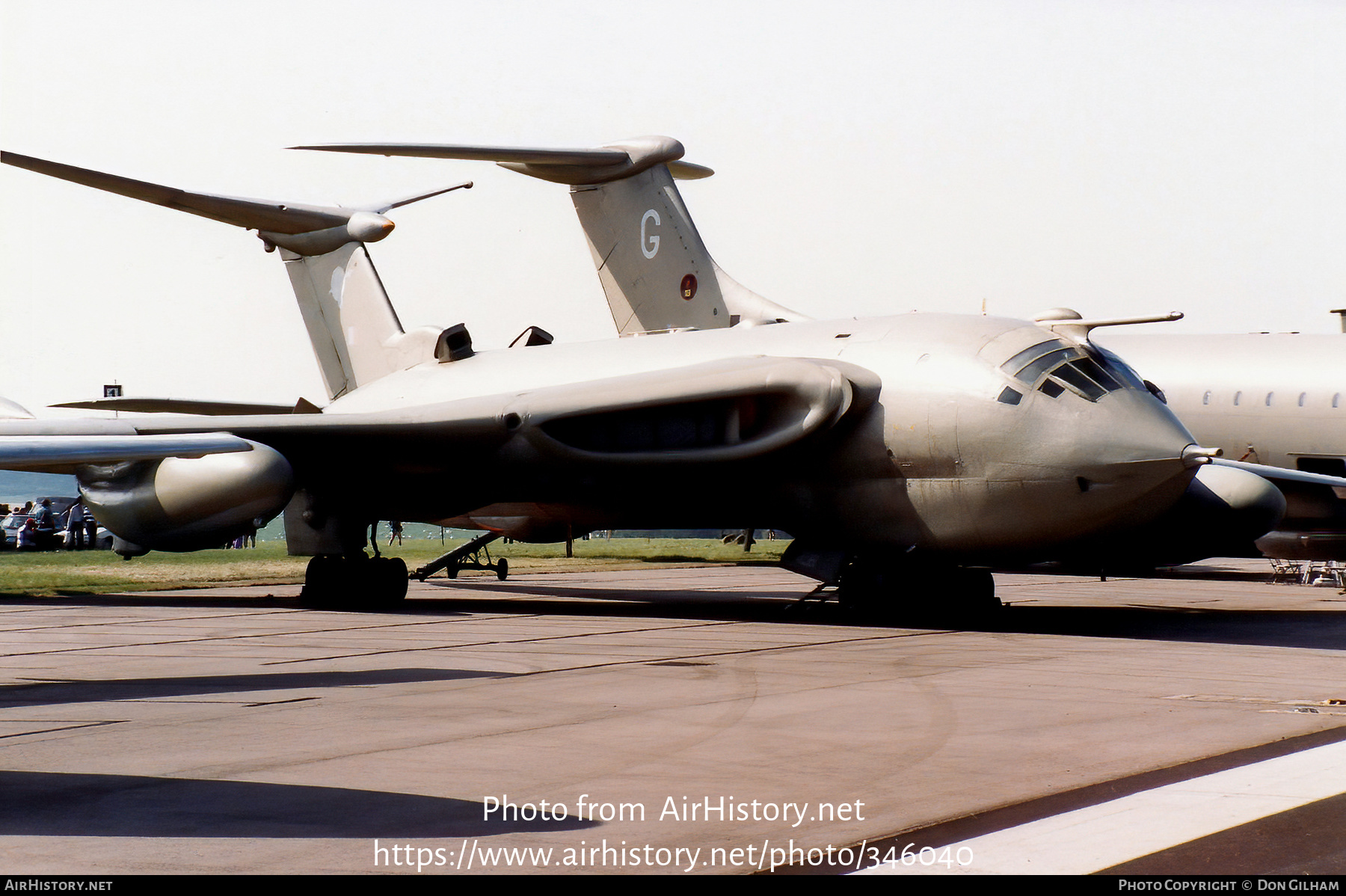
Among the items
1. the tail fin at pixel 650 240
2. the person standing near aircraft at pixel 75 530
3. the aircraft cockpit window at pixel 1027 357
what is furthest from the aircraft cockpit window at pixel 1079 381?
the person standing near aircraft at pixel 75 530

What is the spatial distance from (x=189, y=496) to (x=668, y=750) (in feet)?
34.2

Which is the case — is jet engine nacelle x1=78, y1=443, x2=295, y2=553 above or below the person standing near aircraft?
above

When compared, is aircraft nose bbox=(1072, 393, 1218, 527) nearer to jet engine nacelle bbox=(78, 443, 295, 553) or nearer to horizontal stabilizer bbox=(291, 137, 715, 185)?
jet engine nacelle bbox=(78, 443, 295, 553)

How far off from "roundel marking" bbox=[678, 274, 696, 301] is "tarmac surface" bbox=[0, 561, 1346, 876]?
1138 cm

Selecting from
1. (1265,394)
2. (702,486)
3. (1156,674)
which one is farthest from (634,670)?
(1265,394)

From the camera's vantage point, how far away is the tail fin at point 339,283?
74.3 feet

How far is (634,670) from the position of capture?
11062mm

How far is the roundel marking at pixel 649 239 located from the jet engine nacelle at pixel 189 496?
1039 centimetres

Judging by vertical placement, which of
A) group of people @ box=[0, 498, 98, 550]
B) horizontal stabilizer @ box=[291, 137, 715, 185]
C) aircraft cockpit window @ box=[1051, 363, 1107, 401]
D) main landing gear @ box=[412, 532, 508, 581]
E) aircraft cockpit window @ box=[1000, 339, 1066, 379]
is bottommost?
group of people @ box=[0, 498, 98, 550]

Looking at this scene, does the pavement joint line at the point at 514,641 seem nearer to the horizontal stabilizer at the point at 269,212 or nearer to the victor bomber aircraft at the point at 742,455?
the victor bomber aircraft at the point at 742,455

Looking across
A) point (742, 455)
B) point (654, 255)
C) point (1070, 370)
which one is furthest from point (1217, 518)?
point (654, 255)

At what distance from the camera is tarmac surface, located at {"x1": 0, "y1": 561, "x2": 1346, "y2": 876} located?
17.4 feet

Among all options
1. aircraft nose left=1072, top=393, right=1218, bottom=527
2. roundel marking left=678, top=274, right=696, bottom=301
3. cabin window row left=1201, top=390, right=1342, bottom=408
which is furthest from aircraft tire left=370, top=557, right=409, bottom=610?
cabin window row left=1201, top=390, right=1342, bottom=408
